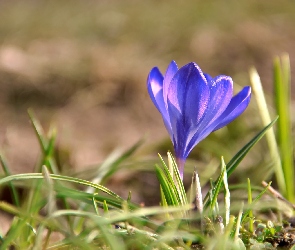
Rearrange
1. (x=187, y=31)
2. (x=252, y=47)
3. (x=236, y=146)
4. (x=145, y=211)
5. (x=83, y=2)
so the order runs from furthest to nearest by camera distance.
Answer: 1. (x=83, y=2)
2. (x=187, y=31)
3. (x=252, y=47)
4. (x=236, y=146)
5. (x=145, y=211)

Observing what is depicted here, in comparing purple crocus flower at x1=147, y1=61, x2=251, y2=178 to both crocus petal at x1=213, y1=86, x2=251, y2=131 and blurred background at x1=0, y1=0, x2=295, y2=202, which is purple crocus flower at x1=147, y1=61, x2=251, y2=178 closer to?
crocus petal at x1=213, y1=86, x2=251, y2=131

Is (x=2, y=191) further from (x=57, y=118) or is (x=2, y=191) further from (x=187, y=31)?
(x=187, y=31)

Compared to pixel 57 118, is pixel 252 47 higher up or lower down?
higher up

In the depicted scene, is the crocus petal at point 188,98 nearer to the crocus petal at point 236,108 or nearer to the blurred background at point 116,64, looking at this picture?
the crocus petal at point 236,108

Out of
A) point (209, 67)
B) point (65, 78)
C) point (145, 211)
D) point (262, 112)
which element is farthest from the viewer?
point (209, 67)

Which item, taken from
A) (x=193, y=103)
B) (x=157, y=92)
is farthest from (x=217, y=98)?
(x=157, y=92)

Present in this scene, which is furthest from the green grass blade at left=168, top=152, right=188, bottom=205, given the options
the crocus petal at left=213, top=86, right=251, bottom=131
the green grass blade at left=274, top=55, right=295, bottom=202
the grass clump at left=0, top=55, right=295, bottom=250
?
the green grass blade at left=274, top=55, right=295, bottom=202

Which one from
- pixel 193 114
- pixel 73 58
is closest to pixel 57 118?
pixel 73 58
